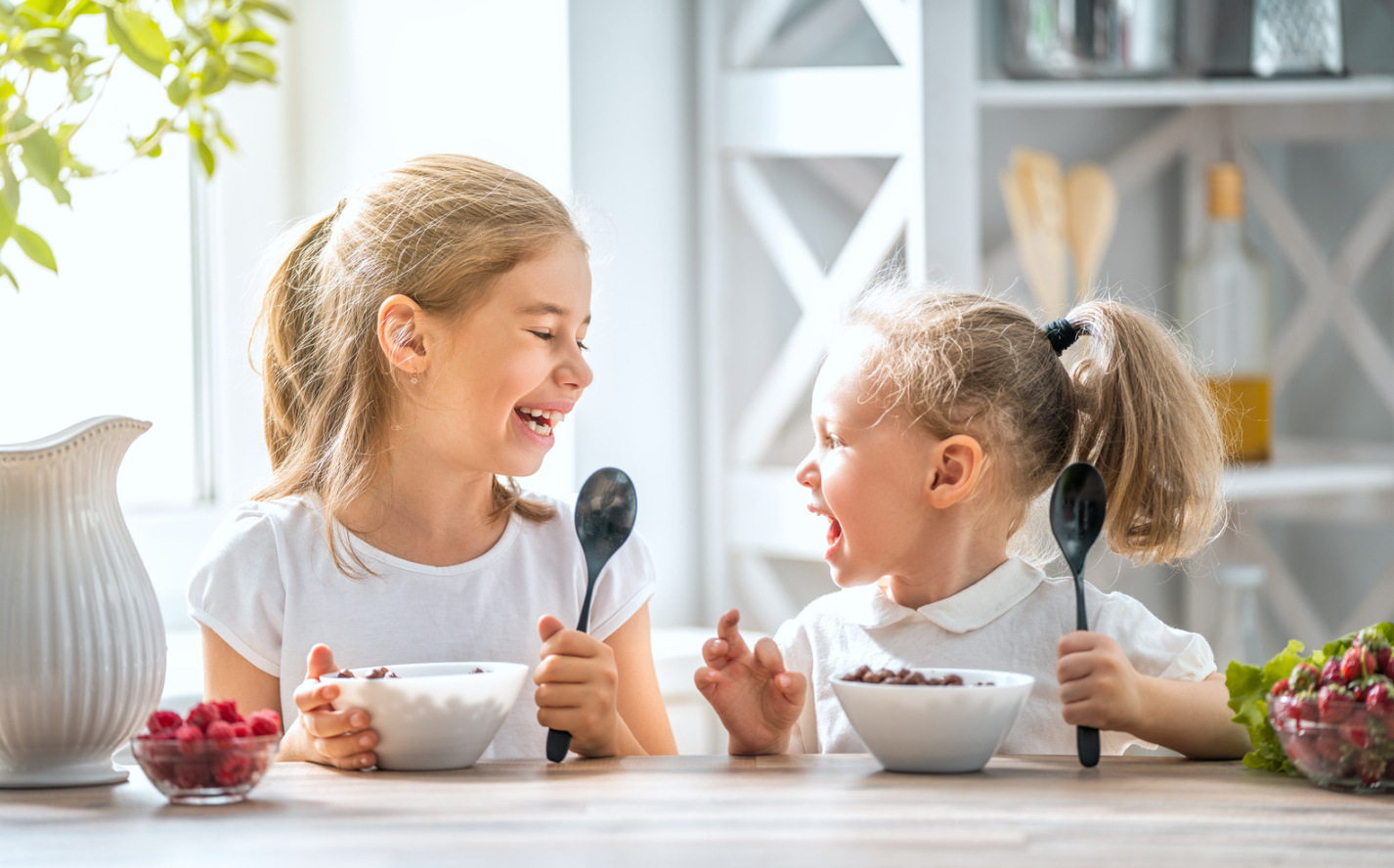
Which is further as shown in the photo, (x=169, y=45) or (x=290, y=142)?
(x=290, y=142)

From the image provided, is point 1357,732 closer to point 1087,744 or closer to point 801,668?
point 1087,744

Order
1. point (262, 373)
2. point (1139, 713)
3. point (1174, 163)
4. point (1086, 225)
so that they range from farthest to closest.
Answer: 1. point (1174, 163)
2. point (1086, 225)
3. point (262, 373)
4. point (1139, 713)

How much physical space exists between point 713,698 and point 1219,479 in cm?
44

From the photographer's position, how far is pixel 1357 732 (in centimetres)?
76

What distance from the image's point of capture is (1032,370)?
105 centimetres

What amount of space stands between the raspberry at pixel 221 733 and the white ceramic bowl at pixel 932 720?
34cm

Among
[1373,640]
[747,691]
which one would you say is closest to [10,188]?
[747,691]

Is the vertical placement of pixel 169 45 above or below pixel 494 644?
above

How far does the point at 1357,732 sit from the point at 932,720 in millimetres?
230

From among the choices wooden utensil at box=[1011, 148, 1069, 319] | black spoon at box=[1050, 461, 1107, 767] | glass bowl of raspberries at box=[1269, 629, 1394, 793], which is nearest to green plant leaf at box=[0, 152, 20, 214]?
black spoon at box=[1050, 461, 1107, 767]

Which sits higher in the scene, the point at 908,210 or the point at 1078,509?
the point at 908,210

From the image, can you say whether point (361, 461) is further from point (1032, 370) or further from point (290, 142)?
point (290, 142)

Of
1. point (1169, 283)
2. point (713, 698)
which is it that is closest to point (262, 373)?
point (713, 698)

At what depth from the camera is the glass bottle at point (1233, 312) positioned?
1679 mm
